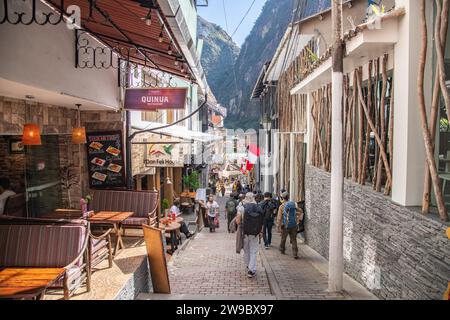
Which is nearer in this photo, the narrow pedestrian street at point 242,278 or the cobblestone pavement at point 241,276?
the narrow pedestrian street at point 242,278

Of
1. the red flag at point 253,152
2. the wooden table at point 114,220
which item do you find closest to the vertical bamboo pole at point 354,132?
the wooden table at point 114,220

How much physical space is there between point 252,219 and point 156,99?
350 cm

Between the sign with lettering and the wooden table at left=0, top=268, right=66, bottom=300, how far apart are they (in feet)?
15.7

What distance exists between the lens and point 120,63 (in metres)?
10.2

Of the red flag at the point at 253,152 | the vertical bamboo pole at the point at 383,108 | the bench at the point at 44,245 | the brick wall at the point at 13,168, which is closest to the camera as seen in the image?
the bench at the point at 44,245

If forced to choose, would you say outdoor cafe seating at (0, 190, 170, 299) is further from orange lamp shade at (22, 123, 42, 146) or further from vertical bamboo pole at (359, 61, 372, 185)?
vertical bamboo pole at (359, 61, 372, 185)

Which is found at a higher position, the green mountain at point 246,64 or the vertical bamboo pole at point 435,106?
the green mountain at point 246,64

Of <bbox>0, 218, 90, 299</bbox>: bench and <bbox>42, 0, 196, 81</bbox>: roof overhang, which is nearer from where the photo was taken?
<bbox>0, 218, 90, 299</bbox>: bench

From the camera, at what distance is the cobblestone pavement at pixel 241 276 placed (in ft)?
20.9

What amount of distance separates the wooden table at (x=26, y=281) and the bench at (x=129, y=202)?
13.5ft

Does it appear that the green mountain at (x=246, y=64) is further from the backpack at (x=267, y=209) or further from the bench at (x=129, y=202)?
the bench at (x=129, y=202)

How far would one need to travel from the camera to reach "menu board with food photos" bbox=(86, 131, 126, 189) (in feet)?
33.0

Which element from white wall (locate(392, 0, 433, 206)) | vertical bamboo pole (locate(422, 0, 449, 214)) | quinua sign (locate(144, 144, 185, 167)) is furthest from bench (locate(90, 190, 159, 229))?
vertical bamboo pole (locate(422, 0, 449, 214))
